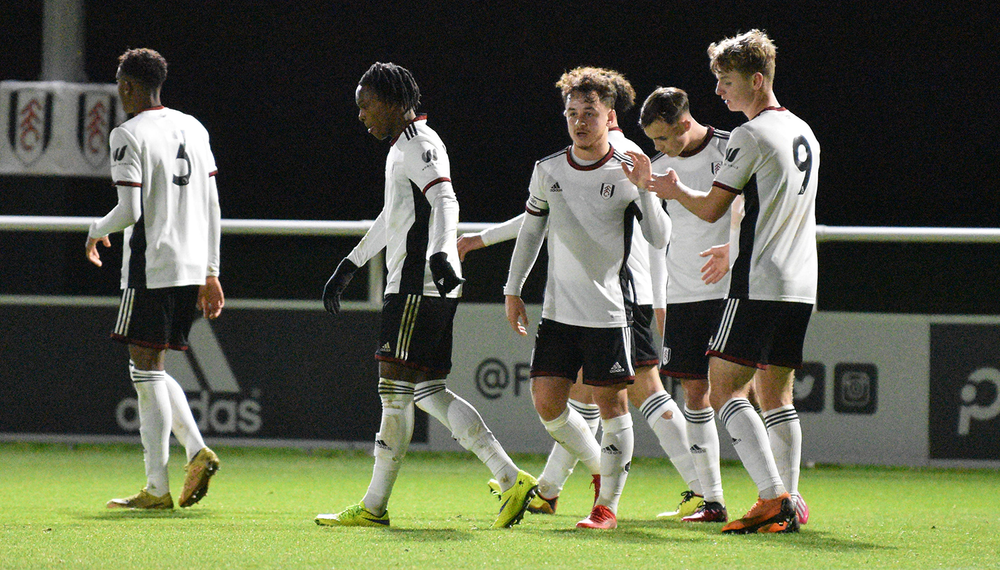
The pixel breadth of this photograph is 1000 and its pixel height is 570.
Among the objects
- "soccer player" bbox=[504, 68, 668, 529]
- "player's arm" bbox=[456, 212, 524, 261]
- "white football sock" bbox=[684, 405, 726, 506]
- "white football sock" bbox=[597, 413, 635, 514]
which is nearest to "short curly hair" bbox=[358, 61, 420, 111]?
"soccer player" bbox=[504, 68, 668, 529]

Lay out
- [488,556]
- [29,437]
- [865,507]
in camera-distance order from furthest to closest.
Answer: [29,437] < [865,507] < [488,556]

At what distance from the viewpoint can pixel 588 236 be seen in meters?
4.45

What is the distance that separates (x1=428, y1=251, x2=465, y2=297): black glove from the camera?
14.0 feet

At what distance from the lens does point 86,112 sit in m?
12.0

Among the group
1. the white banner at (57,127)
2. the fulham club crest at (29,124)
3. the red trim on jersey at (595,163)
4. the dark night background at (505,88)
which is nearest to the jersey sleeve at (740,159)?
the red trim on jersey at (595,163)

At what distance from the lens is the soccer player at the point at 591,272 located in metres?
4.40

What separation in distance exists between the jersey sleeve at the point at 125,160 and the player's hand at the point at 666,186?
2.10 metres

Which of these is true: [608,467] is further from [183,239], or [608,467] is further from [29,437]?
[29,437]

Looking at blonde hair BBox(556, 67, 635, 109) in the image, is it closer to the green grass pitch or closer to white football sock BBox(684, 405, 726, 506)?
white football sock BBox(684, 405, 726, 506)

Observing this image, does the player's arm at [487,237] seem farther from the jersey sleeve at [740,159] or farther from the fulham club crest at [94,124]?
the fulham club crest at [94,124]

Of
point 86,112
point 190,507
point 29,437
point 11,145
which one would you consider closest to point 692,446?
point 190,507

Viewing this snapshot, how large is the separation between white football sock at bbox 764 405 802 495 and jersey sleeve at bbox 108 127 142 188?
2612 mm

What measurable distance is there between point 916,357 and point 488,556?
4155 mm

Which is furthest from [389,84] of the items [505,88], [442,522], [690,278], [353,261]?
[505,88]
